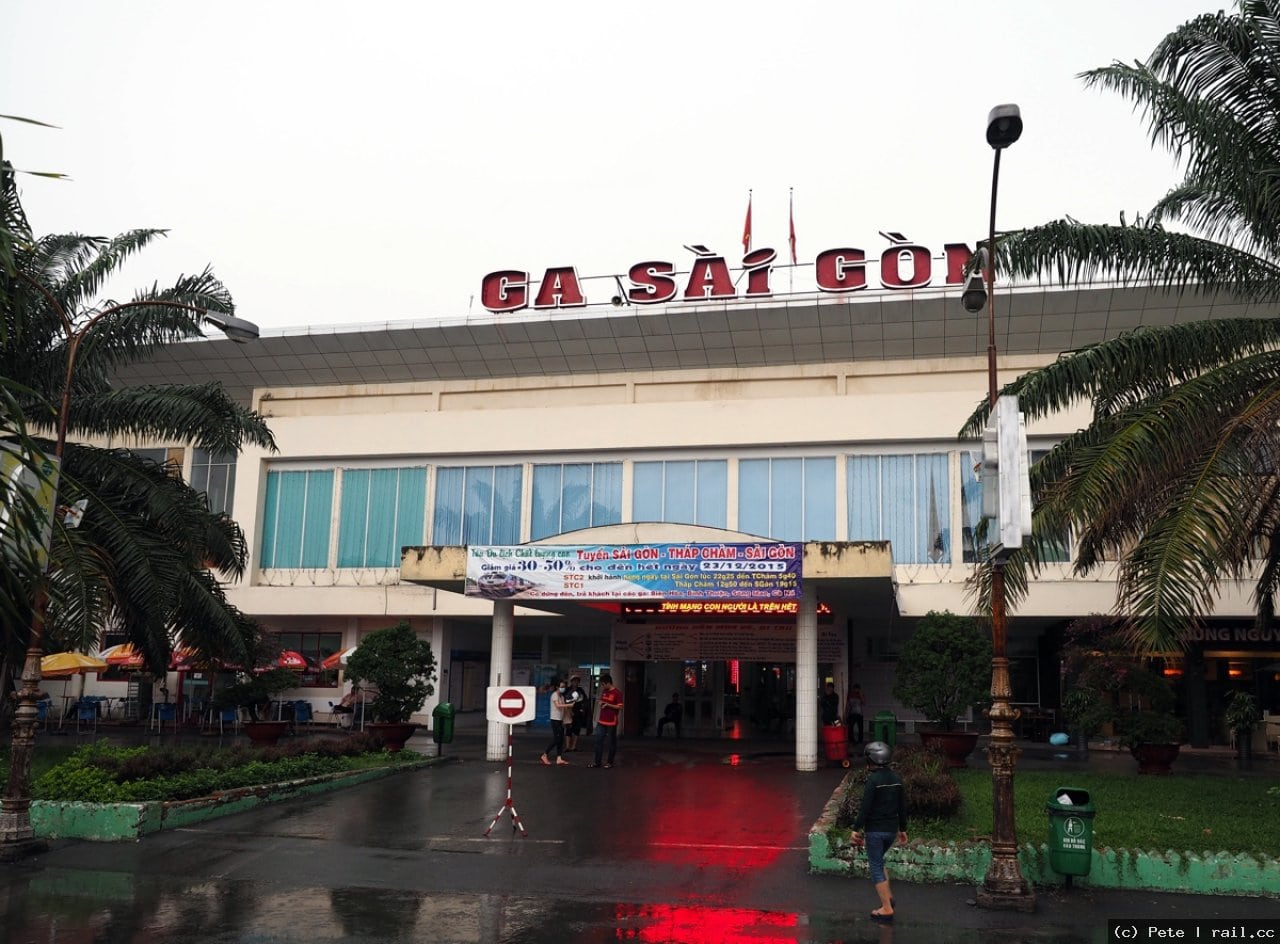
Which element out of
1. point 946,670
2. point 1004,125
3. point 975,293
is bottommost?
point 946,670

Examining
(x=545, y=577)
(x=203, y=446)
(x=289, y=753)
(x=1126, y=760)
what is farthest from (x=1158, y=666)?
(x=203, y=446)

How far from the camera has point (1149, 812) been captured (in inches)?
553

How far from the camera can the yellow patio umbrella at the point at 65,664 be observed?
29375 millimetres

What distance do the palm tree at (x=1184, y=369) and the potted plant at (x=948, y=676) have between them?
20.6 ft

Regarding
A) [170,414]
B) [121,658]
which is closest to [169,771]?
[170,414]

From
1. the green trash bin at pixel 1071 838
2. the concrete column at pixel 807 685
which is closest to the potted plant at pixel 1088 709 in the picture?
the concrete column at pixel 807 685

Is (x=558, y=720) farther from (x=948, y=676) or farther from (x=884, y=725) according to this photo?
(x=948, y=676)

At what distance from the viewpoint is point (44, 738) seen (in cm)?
2900

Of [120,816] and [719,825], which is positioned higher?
[120,816]

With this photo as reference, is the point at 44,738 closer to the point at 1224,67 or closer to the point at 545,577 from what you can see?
the point at 545,577

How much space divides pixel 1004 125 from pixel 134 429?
46.2 ft

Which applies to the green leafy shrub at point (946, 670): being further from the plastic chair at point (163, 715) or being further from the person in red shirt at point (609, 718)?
the plastic chair at point (163, 715)

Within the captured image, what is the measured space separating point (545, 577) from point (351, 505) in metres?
16.8

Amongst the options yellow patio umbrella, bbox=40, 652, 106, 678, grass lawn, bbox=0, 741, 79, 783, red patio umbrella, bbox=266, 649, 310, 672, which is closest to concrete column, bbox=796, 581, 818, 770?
grass lawn, bbox=0, 741, 79, 783
